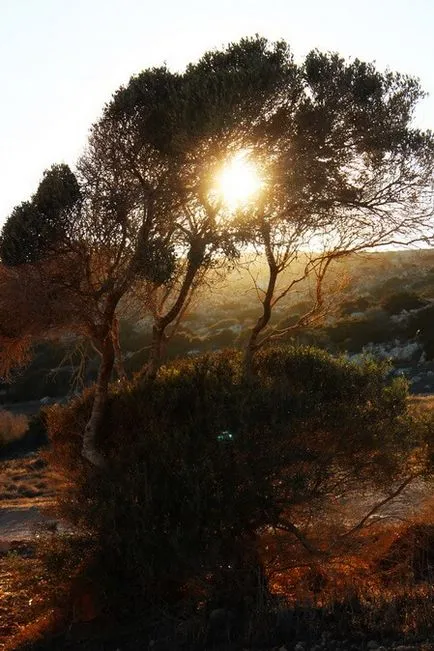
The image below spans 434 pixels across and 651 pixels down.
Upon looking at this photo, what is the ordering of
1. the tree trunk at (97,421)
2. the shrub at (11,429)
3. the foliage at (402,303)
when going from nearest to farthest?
the tree trunk at (97,421) < the shrub at (11,429) < the foliage at (402,303)

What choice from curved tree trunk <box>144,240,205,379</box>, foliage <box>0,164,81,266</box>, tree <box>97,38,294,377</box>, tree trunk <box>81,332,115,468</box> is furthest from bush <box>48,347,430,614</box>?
foliage <box>0,164,81,266</box>

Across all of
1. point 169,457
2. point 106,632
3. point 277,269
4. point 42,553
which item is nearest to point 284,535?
point 169,457

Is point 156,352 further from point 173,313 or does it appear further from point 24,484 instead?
point 24,484

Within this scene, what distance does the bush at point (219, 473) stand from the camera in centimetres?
952

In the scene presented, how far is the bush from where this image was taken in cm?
952

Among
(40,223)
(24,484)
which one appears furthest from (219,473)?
(24,484)

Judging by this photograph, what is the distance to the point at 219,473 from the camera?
9617mm

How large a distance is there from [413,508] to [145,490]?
5.54 m

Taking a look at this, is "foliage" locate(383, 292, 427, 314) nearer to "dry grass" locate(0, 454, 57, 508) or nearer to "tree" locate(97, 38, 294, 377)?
"dry grass" locate(0, 454, 57, 508)

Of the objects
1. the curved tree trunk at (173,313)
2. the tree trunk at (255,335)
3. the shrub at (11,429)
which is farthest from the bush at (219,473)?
the shrub at (11,429)

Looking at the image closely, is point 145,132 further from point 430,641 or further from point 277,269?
point 430,641

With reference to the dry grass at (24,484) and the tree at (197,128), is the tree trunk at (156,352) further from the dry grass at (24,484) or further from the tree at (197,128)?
the dry grass at (24,484)

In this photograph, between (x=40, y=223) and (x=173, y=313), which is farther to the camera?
(x=173, y=313)

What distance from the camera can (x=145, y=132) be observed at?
1223 centimetres
